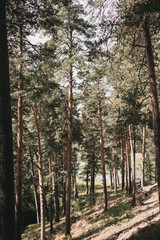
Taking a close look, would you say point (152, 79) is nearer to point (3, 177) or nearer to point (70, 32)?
point (3, 177)

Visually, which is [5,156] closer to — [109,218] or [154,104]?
[154,104]

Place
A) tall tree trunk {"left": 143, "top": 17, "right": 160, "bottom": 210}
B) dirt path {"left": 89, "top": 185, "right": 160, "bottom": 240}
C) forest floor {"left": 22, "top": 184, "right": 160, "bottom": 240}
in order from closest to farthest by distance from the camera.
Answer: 1. tall tree trunk {"left": 143, "top": 17, "right": 160, "bottom": 210}
2. dirt path {"left": 89, "top": 185, "right": 160, "bottom": 240}
3. forest floor {"left": 22, "top": 184, "right": 160, "bottom": 240}

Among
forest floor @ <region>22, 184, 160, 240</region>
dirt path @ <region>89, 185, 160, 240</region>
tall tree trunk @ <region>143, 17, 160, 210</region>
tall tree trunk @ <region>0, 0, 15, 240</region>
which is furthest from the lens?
forest floor @ <region>22, 184, 160, 240</region>

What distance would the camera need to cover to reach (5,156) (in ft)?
14.1

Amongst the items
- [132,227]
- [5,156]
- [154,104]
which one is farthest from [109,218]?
[5,156]

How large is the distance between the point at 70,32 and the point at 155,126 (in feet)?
27.9

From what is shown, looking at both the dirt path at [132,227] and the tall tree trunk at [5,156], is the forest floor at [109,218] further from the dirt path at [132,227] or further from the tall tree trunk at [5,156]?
the tall tree trunk at [5,156]

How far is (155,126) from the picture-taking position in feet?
21.9

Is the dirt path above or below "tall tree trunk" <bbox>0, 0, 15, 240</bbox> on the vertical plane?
below

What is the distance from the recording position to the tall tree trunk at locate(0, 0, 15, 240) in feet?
13.4

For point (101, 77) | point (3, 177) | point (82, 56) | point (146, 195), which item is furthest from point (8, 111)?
point (146, 195)

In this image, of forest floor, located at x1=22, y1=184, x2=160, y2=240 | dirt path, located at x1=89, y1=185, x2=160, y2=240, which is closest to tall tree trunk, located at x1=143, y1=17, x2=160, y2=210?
dirt path, located at x1=89, y1=185, x2=160, y2=240

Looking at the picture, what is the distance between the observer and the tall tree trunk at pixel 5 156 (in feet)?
13.4

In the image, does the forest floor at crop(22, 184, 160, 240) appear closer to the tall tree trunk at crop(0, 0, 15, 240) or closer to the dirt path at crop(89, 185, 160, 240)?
the dirt path at crop(89, 185, 160, 240)
